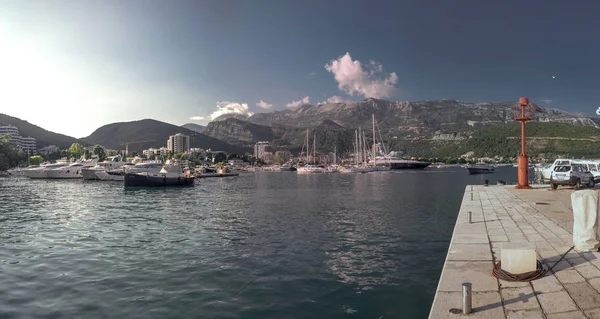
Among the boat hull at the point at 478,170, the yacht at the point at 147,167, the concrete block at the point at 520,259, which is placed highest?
the yacht at the point at 147,167

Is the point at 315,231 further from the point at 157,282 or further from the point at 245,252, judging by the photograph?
the point at 157,282

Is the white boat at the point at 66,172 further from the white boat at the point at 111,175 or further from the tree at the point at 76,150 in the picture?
the tree at the point at 76,150

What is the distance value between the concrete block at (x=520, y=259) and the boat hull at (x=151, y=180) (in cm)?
6474

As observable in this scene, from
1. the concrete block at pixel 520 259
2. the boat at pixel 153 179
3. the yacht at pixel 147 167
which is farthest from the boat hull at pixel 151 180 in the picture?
the concrete block at pixel 520 259

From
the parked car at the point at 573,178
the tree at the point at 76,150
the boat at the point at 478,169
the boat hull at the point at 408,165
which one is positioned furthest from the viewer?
the boat hull at the point at 408,165

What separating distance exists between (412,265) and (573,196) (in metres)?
5.36

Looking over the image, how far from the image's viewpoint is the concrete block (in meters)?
8.05

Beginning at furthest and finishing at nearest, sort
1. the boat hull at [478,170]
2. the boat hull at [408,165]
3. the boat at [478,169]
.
Result: the boat hull at [408,165] < the boat at [478,169] < the boat hull at [478,170]

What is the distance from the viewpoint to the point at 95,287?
37.5 feet

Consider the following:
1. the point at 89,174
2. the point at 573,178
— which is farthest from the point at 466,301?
the point at 89,174

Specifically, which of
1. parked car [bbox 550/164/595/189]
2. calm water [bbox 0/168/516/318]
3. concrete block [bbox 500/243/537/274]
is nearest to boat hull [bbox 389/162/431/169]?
parked car [bbox 550/164/595/189]

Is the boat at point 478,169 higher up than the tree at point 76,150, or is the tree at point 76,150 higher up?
the tree at point 76,150

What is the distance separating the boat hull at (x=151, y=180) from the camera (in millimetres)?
64688

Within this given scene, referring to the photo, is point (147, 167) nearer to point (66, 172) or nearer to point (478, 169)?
point (66, 172)
